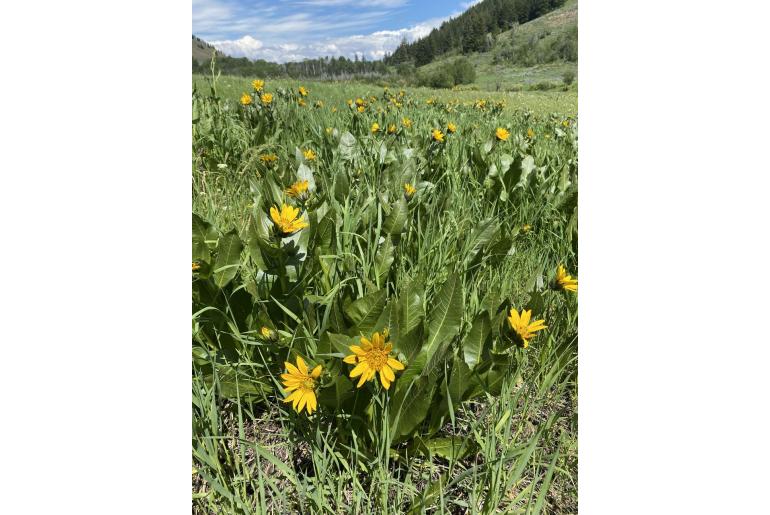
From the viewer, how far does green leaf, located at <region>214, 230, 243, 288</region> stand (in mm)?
882

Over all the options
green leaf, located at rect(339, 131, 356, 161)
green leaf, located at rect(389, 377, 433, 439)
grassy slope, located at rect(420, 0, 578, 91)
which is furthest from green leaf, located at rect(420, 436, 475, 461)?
green leaf, located at rect(339, 131, 356, 161)

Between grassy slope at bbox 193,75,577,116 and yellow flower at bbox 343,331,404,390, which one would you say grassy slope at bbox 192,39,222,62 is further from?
yellow flower at bbox 343,331,404,390

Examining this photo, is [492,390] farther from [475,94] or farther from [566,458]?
[475,94]

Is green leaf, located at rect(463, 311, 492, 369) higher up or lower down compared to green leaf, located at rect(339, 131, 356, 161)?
lower down

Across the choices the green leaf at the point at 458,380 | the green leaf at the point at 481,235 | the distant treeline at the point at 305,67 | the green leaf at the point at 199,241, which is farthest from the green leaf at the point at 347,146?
the green leaf at the point at 458,380

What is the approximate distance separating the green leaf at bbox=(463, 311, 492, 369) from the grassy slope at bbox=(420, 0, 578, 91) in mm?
570

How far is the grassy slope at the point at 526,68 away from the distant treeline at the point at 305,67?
0.45 ft

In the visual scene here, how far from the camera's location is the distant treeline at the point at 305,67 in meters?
1.11

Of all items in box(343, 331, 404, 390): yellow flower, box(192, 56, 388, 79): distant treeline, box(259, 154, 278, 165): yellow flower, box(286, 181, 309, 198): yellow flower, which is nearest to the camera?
box(343, 331, 404, 390): yellow flower

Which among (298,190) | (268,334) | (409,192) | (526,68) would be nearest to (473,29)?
(526,68)

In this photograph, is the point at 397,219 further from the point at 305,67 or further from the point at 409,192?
the point at 305,67
